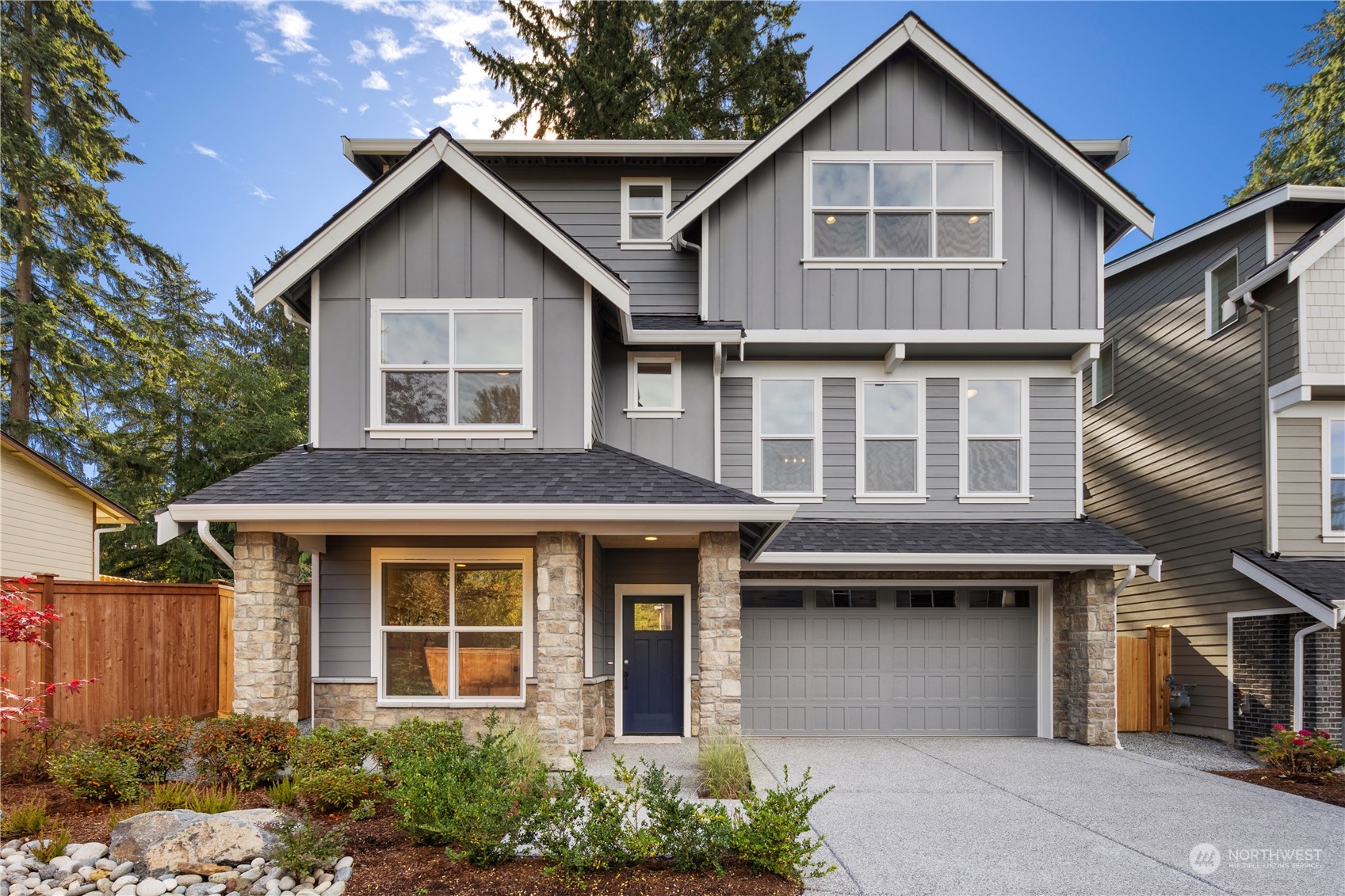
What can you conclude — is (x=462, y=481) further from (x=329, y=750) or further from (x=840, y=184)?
(x=840, y=184)

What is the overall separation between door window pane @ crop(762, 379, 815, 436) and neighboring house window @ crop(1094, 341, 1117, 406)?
235 inches

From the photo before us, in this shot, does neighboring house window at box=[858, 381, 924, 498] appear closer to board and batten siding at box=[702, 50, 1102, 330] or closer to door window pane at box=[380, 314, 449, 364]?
board and batten siding at box=[702, 50, 1102, 330]

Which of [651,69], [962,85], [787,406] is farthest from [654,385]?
[651,69]

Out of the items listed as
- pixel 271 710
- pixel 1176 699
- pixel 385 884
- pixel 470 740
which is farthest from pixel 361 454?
pixel 1176 699

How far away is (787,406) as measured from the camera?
1055cm

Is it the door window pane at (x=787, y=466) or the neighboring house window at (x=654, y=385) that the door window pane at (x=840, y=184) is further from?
the door window pane at (x=787, y=466)

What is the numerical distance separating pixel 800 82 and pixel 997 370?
12440 mm

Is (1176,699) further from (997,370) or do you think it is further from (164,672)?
(164,672)

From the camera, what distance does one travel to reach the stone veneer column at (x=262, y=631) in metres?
7.70

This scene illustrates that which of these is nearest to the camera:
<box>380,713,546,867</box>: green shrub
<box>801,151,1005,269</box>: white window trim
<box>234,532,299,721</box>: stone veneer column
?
<box>380,713,546,867</box>: green shrub

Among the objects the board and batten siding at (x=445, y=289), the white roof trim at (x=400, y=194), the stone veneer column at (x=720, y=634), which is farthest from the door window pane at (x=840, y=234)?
the stone veneer column at (x=720, y=634)

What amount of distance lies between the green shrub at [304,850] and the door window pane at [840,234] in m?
8.32

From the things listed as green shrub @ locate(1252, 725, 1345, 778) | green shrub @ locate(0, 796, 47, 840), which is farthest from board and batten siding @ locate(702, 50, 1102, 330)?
green shrub @ locate(0, 796, 47, 840)

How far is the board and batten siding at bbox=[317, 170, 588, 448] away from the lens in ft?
28.8
